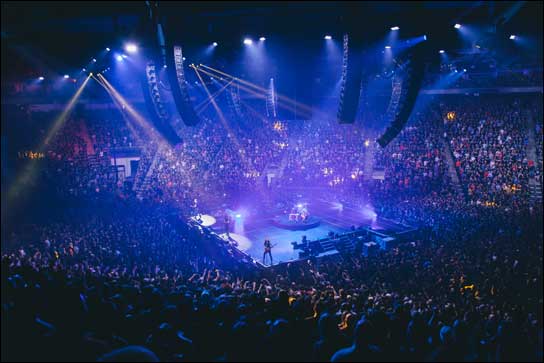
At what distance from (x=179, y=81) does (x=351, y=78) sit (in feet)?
9.46

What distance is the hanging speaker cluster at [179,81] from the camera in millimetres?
5904

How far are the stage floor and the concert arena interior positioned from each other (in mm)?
166

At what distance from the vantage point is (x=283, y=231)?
16891mm

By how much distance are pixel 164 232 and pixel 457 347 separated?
1163 centimetres

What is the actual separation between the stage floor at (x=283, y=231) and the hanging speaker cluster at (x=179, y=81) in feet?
25.9

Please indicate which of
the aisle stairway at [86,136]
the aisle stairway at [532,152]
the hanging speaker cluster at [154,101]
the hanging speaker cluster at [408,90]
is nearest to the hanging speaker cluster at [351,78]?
the hanging speaker cluster at [408,90]

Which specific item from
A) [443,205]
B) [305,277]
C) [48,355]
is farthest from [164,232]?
→ [443,205]

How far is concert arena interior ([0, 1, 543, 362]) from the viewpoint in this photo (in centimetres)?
364

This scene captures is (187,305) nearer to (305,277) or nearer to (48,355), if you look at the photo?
(48,355)

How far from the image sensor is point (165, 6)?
4727 mm

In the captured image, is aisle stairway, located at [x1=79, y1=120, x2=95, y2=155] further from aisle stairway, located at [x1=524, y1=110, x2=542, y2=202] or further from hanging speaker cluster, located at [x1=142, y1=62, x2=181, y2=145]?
aisle stairway, located at [x1=524, y1=110, x2=542, y2=202]

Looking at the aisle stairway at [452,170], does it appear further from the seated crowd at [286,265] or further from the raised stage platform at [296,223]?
the raised stage platform at [296,223]

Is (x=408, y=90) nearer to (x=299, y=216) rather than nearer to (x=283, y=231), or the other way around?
(x=283, y=231)

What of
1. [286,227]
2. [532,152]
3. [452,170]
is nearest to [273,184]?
[286,227]
